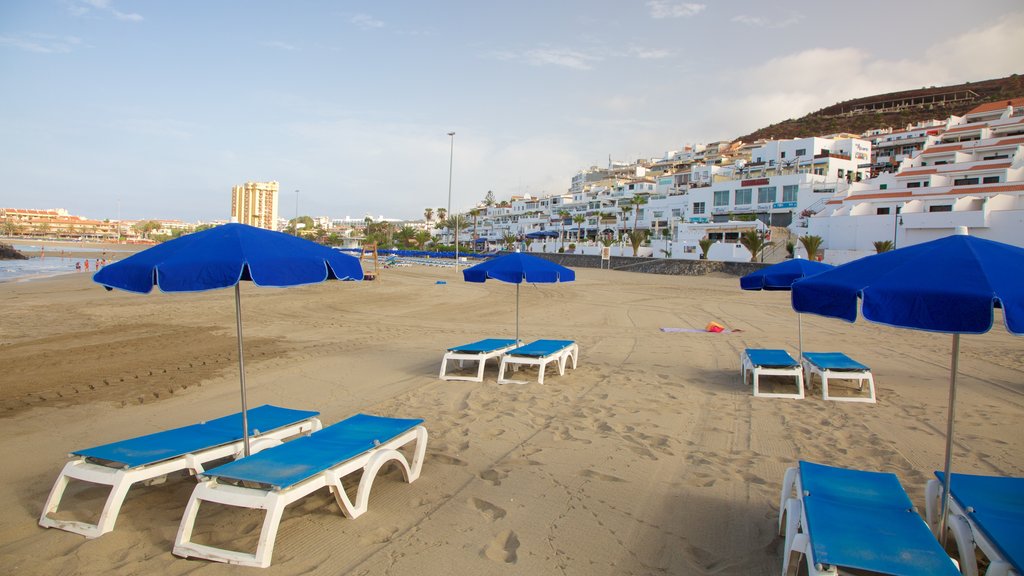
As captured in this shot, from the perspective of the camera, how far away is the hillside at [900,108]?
363ft

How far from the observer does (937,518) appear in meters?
3.42

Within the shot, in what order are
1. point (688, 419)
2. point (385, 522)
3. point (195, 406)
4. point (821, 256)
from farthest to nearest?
point (821, 256) → point (195, 406) → point (688, 419) → point (385, 522)

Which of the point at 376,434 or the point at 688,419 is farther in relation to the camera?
the point at 688,419

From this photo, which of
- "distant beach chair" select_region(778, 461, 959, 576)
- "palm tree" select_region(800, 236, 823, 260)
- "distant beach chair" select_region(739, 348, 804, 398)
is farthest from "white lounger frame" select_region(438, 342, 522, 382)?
"palm tree" select_region(800, 236, 823, 260)

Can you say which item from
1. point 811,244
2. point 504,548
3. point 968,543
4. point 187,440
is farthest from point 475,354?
point 811,244

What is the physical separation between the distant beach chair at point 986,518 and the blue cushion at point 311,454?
11.7 feet

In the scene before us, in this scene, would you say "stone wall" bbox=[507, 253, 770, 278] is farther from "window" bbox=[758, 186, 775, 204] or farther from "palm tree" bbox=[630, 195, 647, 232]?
"palm tree" bbox=[630, 195, 647, 232]

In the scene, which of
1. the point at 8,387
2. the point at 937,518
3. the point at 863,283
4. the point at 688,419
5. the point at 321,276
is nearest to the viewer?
the point at 863,283

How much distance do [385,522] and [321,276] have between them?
184 centimetres

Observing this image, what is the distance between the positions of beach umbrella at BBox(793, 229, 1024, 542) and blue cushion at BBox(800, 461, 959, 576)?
37 centimetres

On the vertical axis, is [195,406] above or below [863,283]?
below

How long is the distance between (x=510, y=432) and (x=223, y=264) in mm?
3123

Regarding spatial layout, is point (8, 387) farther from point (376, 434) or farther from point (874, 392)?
point (874, 392)

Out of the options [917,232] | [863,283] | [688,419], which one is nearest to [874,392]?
[688,419]
